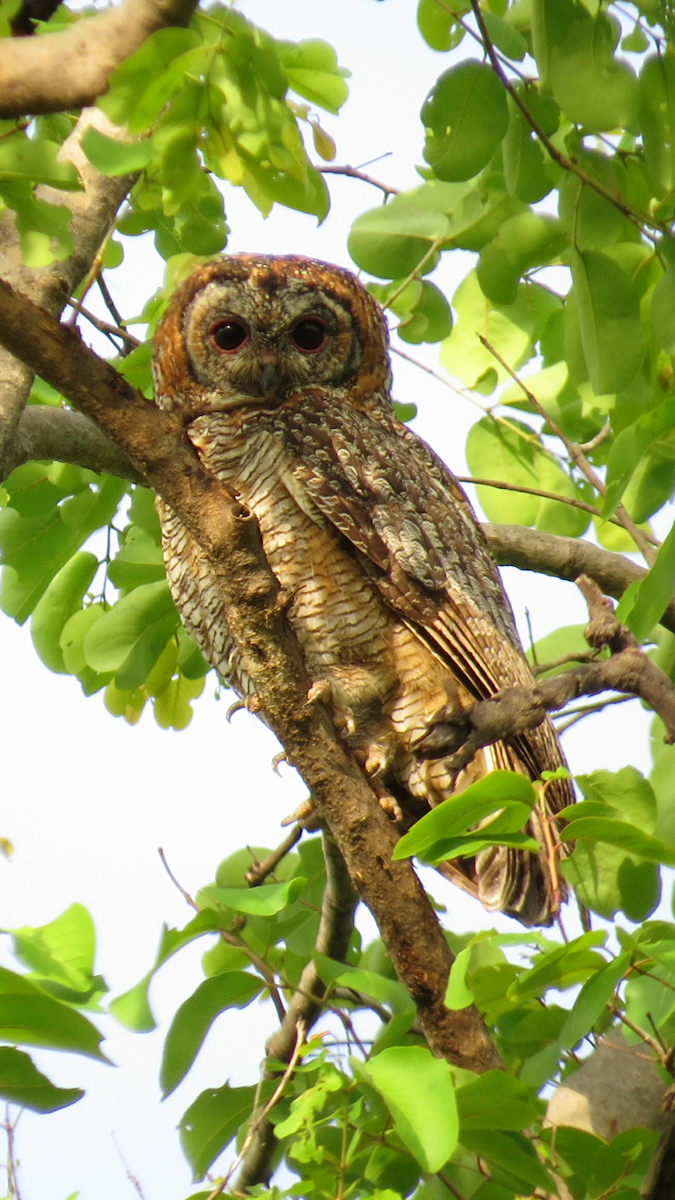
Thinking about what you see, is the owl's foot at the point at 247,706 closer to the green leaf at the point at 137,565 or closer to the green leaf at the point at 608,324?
the green leaf at the point at 137,565

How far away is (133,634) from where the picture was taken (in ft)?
9.34

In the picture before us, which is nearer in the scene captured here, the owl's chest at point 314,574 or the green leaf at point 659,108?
the green leaf at point 659,108

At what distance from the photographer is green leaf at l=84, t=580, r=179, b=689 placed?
9.04 ft

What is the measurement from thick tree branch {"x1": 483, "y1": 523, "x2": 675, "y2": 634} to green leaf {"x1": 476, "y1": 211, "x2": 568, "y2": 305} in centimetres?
84

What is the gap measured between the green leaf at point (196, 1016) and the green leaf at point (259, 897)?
7.8 inches

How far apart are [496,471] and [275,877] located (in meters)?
1.27

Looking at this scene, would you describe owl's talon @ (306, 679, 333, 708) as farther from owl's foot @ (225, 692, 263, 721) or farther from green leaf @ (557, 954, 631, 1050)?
green leaf @ (557, 954, 631, 1050)

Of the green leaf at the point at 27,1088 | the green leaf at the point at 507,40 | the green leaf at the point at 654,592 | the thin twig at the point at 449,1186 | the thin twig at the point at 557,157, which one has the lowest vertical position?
the thin twig at the point at 449,1186

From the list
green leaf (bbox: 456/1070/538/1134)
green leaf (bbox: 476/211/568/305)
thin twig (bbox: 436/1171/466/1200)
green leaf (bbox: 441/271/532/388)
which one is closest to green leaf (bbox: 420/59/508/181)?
green leaf (bbox: 476/211/568/305)

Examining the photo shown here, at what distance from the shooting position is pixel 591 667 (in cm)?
186

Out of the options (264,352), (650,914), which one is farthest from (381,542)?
(650,914)

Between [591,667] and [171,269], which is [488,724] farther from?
[171,269]

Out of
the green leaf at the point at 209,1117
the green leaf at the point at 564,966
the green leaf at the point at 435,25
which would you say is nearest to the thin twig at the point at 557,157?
the green leaf at the point at 435,25

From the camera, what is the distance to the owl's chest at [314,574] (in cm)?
262
